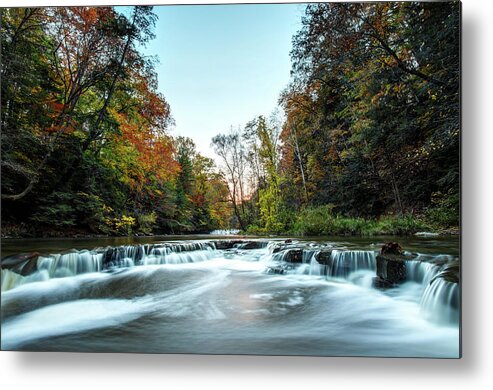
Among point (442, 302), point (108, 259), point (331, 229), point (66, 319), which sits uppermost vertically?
point (331, 229)

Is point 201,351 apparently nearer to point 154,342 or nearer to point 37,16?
point 154,342

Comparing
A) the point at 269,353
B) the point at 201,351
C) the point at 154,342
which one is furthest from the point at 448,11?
the point at 154,342

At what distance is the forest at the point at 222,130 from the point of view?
1951 mm

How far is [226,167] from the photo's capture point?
259 centimetres

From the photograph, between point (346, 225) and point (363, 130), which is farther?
point (346, 225)

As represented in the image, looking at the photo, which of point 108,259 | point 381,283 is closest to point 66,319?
point 108,259

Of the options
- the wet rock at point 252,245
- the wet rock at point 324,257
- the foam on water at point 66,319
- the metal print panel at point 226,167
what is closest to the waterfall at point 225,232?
the wet rock at point 252,245

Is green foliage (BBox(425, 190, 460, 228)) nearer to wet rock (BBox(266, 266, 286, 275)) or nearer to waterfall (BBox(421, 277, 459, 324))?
waterfall (BBox(421, 277, 459, 324))

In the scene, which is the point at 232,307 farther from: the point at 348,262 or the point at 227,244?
the point at 227,244

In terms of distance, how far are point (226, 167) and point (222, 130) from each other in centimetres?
38

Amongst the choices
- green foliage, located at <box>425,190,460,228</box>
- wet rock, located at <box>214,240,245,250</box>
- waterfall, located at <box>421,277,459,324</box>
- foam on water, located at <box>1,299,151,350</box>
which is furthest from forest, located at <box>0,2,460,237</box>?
wet rock, located at <box>214,240,245,250</box>

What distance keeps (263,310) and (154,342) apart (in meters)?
0.77

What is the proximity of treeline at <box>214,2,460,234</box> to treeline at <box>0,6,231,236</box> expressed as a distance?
28.4 inches

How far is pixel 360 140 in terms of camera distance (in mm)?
2283
